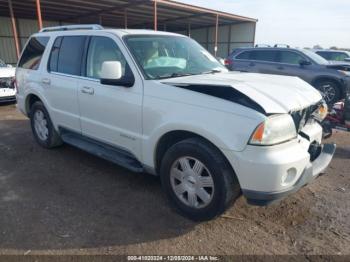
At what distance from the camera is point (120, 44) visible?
3506mm

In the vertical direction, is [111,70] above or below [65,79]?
above

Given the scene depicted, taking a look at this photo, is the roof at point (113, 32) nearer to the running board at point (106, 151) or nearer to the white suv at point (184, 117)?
the white suv at point (184, 117)

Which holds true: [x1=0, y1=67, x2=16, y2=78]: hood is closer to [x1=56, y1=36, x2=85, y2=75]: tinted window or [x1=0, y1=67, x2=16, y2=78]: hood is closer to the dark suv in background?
[x1=56, y1=36, x2=85, y2=75]: tinted window

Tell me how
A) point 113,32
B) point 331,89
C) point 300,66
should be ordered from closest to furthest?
point 113,32 < point 331,89 < point 300,66

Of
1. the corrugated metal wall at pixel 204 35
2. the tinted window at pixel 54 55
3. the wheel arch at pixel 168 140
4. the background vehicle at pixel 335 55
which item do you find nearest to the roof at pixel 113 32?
the tinted window at pixel 54 55

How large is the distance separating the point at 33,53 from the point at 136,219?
11.9 ft

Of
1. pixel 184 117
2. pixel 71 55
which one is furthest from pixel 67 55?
pixel 184 117

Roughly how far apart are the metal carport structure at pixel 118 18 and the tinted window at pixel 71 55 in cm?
1000

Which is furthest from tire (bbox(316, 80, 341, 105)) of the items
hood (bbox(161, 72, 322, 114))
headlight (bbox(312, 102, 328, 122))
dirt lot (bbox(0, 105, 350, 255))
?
hood (bbox(161, 72, 322, 114))

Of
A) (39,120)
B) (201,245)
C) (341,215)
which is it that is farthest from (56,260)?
(39,120)

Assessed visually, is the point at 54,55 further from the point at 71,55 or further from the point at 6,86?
the point at 6,86

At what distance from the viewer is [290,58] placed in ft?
32.9

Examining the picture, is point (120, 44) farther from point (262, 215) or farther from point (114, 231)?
point (262, 215)

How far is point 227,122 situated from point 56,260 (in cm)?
189
